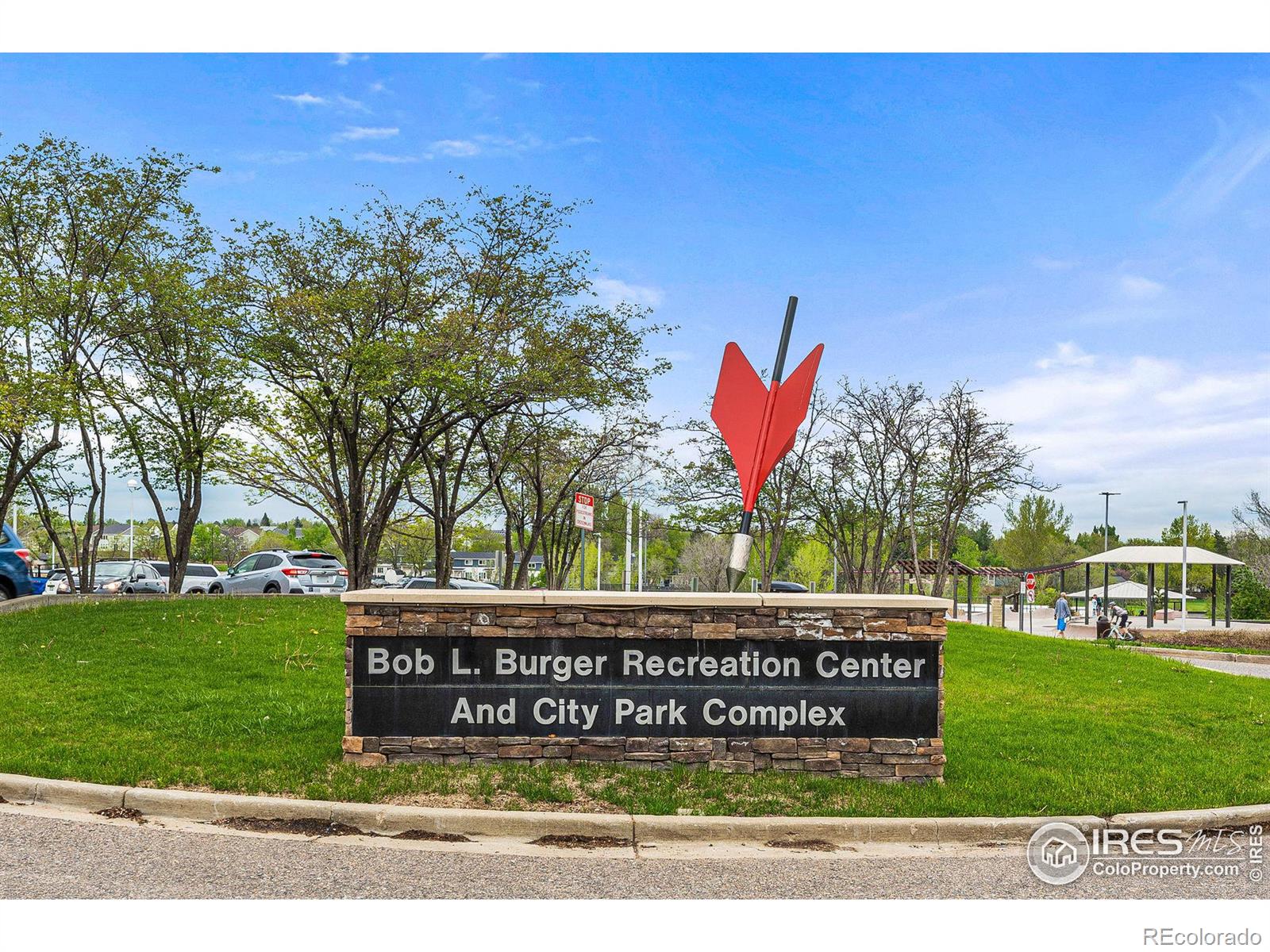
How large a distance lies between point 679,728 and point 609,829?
1387 mm

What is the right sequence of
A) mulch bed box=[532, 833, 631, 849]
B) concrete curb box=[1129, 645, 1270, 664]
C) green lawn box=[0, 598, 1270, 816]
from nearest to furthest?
mulch bed box=[532, 833, 631, 849]
green lawn box=[0, 598, 1270, 816]
concrete curb box=[1129, 645, 1270, 664]

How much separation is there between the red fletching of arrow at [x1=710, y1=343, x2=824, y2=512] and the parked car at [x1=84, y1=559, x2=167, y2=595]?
23.8 metres

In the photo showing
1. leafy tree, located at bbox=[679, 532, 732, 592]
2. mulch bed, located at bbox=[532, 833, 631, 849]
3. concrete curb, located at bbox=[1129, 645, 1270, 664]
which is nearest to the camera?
mulch bed, located at bbox=[532, 833, 631, 849]

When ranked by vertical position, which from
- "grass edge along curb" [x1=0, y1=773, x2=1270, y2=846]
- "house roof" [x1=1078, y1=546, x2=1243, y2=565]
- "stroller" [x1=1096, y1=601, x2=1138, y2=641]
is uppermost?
"house roof" [x1=1078, y1=546, x2=1243, y2=565]

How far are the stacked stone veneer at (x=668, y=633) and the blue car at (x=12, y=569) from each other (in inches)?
564

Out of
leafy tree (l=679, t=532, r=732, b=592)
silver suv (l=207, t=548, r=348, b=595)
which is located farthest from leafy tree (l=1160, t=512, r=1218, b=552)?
Answer: silver suv (l=207, t=548, r=348, b=595)

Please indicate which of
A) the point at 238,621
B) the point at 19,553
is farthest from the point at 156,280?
the point at 238,621

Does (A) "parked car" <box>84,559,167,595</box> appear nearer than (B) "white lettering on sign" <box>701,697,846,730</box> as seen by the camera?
No

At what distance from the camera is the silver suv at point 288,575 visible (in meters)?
29.6

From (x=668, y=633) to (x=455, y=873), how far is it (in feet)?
8.70

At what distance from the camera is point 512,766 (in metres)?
7.68

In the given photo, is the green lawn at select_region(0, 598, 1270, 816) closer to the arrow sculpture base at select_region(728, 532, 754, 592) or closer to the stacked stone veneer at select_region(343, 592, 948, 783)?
the stacked stone veneer at select_region(343, 592, 948, 783)

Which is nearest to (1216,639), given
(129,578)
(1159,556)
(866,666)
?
(1159,556)

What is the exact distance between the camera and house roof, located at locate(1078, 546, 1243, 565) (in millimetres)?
34469
